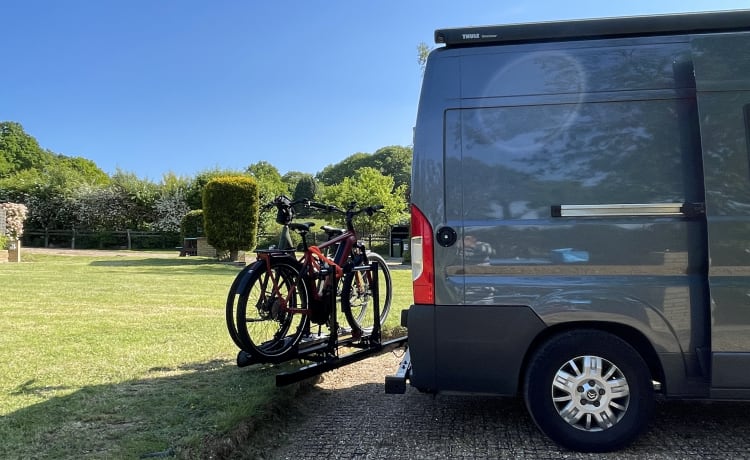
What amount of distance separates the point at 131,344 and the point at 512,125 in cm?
467

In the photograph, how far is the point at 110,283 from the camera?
11.4 m

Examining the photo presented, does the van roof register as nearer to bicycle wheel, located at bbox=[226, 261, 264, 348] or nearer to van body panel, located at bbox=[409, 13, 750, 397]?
van body panel, located at bbox=[409, 13, 750, 397]

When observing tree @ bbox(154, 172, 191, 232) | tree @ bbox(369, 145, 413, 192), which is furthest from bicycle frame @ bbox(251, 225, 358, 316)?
tree @ bbox(369, 145, 413, 192)

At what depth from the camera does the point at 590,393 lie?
9.91ft

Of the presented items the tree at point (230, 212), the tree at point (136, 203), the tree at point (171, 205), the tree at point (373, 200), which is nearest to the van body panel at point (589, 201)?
the tree at point (230, 212)

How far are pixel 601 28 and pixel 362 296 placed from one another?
3.20m

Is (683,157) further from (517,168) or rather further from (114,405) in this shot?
(114,405)

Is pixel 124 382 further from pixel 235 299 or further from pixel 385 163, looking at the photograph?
pixel 385 163

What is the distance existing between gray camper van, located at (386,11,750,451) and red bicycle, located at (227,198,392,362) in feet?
4.47

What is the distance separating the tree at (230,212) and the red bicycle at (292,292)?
13.9 metres

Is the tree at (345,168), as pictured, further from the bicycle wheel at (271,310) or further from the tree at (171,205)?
the bicycle wheel at (271,310)

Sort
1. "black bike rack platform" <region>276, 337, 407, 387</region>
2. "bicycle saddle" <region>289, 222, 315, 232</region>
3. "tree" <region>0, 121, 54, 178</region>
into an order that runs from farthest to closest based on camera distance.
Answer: "tree" <region>0, 121, 54, 178</region> → "bicycle saddle" <region>289, 222, 315, 232</region> → "black bike rack platform" <region>276, 337, 407, 387</region>

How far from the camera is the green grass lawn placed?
305 cm

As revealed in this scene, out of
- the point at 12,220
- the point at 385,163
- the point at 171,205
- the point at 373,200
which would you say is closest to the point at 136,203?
the point at 171,205
